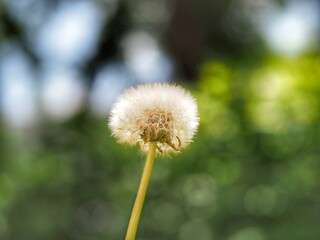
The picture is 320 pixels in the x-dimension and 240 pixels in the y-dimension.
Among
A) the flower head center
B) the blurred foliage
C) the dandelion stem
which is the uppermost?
the blurred foliage

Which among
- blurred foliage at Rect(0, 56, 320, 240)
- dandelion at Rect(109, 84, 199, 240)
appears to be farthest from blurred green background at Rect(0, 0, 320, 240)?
dandelion at Rect(109, 84, 199, 240)

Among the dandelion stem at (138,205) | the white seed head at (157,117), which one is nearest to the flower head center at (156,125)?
the white seed head at (157,117)

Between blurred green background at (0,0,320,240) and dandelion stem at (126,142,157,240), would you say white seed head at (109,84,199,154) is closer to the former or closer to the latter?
dandelion stem at (126,142,157,240)

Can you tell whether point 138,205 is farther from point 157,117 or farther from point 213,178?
point 213,178

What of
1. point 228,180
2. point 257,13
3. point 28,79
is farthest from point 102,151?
point 28,79

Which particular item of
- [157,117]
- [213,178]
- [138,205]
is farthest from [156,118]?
[213,178]

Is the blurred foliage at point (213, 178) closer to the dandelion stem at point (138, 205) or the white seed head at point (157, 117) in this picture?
the white seed head at point (157, 117)
